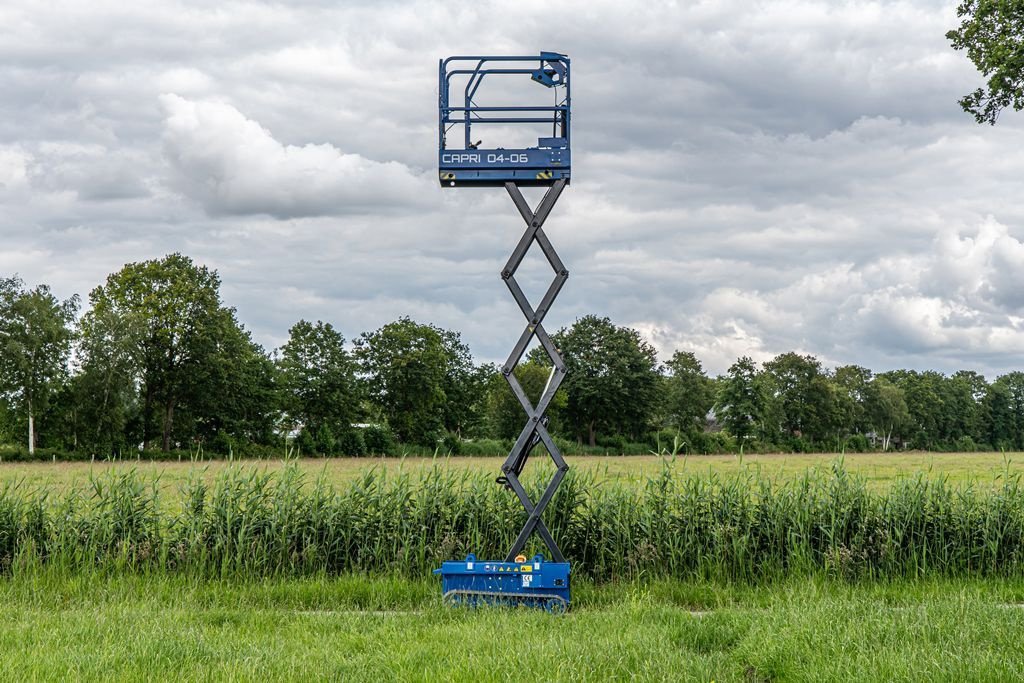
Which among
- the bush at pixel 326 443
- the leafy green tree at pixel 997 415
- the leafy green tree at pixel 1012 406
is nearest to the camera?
the bush at pixel 326 443

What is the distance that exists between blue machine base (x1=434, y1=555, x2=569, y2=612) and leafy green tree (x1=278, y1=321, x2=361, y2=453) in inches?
1913

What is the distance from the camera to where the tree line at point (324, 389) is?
4731cm

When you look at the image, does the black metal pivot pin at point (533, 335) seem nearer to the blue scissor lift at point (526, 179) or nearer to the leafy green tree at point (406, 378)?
the blue scissor lift at point (526, 179)

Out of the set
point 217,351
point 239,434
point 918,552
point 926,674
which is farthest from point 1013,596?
point 239,434

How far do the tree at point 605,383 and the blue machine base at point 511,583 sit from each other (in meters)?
55.6

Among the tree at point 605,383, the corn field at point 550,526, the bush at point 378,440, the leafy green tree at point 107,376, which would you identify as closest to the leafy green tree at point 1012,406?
the tree at point 605,383

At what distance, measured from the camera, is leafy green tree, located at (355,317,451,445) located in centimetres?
5962

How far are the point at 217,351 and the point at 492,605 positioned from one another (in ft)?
147

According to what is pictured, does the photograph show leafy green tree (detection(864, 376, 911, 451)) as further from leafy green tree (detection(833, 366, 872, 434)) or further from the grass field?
the grass field

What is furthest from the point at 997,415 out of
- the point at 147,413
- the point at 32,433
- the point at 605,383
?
the point at 32,433

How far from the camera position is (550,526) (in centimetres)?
917

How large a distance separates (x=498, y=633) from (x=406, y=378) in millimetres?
53976

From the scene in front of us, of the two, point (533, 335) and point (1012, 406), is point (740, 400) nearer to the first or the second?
point (1012, 406)

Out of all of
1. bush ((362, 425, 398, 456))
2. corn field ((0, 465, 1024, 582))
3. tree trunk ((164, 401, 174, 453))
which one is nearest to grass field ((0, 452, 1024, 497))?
corn field ((0, 465, 1024, 582))
